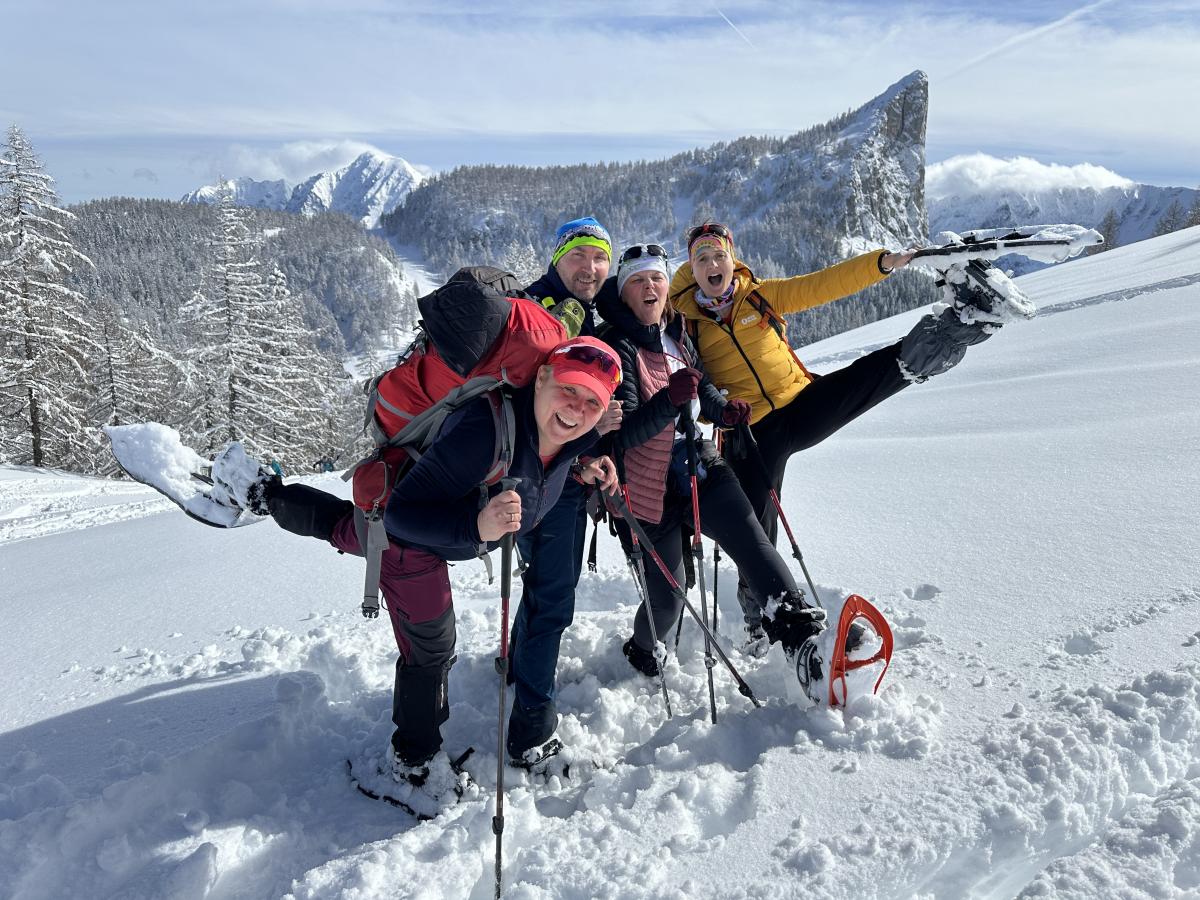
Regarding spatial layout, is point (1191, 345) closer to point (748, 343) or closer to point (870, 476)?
point (870, 476)

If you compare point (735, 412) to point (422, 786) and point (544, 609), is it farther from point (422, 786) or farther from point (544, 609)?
point (422, 786)

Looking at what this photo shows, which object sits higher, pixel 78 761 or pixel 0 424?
pixel 78 761

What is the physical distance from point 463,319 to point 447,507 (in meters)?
0.64

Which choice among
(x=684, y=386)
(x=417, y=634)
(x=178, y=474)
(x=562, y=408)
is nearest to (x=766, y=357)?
(x=684, y=386)

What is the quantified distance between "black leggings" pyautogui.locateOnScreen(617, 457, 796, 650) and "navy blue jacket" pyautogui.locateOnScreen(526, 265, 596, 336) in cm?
86

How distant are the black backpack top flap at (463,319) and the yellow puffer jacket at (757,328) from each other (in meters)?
1.49

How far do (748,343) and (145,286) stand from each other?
120794 millimetres

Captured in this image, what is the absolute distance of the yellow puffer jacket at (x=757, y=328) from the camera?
357 cm

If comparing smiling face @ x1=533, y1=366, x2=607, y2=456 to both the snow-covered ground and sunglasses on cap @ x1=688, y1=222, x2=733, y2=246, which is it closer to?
the snow-covered ground

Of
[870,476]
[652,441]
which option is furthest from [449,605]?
[870,476]

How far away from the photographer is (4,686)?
3.31m

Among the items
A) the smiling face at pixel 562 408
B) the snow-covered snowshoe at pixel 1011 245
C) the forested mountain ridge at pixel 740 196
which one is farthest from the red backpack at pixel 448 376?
the forested mountain ridge at pixel 740 196

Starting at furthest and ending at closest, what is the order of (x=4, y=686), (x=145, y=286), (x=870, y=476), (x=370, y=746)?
(x=145, y=286), (x=870, y=476), (x=4, y=686), (x=370, y=746)

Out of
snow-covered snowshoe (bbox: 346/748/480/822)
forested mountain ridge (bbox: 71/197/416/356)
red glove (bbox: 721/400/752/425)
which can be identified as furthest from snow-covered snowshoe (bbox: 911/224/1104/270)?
forested mountain ridge (bbox: 71/197/416/356)
